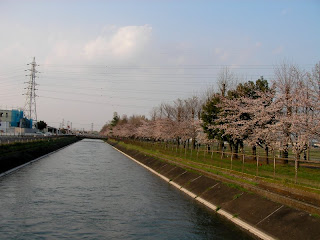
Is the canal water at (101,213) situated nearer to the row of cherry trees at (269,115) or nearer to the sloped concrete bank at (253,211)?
the sloped concrete bank at (253,211)

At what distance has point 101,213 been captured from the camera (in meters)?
17.9

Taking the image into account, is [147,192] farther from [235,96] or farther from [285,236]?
[235,96]

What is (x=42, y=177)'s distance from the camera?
3089 cm

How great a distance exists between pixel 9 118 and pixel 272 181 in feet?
476

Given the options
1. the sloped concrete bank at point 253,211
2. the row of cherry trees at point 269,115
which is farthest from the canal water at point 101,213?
the row of cherry trees at point 269,115

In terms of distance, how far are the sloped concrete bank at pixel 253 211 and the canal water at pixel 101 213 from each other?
2.66ft

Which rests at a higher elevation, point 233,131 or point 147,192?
point 233,131

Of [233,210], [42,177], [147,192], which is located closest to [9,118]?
[42,177]

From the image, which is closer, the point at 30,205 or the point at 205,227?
the point at 205,227

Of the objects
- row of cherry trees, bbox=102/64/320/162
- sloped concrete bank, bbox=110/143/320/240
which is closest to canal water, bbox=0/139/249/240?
sloped concrete bank, bbox=110/143/320/240

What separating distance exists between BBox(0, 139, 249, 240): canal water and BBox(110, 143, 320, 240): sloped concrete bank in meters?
0.81

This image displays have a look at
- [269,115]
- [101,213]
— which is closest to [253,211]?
[101,213]

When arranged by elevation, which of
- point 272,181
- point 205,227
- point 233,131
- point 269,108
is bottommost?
point 205,227

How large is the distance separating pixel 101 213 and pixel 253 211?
849cm
